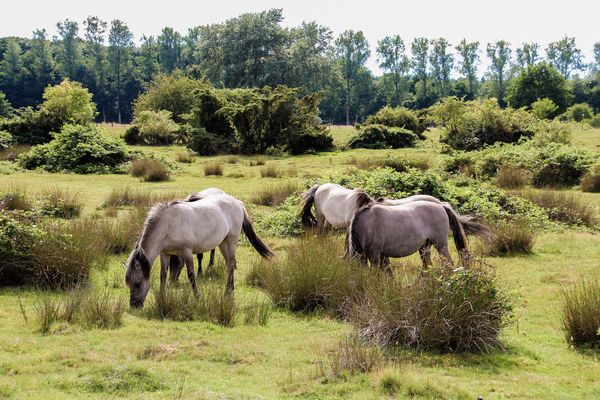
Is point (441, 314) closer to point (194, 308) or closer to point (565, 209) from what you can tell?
point (194, 308)

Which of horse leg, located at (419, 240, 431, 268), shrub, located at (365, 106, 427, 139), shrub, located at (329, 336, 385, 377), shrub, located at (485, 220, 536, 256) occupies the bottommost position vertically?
shrub, located at (485, 220, 536, 256)

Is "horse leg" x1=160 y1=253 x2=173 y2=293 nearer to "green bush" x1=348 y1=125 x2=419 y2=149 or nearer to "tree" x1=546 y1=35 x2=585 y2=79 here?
"green bush" x1=348 y1=125 x2=419 y2=149

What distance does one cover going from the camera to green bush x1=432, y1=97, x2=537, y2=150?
1336 inches

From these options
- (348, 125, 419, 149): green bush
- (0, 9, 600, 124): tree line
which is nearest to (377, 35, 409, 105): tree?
(0, 9, 600, 124): tree line

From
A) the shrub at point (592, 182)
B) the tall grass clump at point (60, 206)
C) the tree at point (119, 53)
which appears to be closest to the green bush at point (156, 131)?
the tall grass clump at point (60, 206)

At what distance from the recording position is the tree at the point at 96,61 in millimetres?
92500

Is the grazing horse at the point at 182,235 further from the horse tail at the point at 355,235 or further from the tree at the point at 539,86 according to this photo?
the tree at the point at 539,86

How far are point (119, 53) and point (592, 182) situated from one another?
85.0 m

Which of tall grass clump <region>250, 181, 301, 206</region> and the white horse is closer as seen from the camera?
the white horse

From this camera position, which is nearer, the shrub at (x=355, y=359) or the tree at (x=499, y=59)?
the shrub at (x=355, y=359)

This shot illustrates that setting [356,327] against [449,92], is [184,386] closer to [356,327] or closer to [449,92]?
[356,327]

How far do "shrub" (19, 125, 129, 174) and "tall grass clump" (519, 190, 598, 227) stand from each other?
17364 millimetres

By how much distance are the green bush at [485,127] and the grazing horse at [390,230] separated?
962 inches

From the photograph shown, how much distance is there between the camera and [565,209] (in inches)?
657
